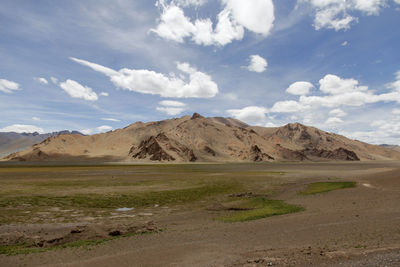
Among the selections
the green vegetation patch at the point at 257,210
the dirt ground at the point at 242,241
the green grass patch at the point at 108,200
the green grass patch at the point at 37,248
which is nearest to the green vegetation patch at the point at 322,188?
the green vegetation patch at the point at 257,210

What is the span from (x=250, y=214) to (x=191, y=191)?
14.2 metres

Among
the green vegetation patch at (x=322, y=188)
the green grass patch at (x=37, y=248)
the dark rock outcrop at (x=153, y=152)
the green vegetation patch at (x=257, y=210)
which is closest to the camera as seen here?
the green grass patch at (x=37, y=248)

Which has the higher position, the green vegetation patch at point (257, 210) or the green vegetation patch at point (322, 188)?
the green vegetation patch at point (322, 188)

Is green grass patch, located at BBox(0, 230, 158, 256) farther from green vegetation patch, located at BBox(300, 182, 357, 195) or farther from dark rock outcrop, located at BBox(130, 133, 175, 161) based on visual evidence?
dark rock outcrop, located at BBox(130, 133, 175, 161)

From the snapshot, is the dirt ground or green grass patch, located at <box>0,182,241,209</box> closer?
the dirt ground

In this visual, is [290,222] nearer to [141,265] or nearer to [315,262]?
[315,262]

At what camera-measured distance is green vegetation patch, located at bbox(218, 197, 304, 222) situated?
19.4 meters

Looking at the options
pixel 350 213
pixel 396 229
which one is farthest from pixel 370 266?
pixel 350 213

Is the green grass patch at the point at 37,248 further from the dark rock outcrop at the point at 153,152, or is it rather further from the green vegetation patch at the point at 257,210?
the dark rock outcrop at the point at 153,152

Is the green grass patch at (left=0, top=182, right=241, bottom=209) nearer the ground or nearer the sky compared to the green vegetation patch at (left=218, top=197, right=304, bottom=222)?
nearer the ground

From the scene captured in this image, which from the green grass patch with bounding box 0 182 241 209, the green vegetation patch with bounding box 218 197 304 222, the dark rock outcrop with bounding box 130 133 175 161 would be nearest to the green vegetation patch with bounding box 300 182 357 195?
the green vegetation patch with bounding box 218 197 304 222

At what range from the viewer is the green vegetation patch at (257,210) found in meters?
19.4

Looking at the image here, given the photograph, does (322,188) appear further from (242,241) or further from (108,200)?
(108,200)

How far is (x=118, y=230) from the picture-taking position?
15750 mm
